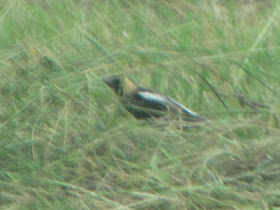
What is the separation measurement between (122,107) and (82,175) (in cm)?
44

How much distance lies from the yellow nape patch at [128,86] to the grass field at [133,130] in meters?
0.06

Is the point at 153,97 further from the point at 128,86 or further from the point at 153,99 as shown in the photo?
the point at 128,86

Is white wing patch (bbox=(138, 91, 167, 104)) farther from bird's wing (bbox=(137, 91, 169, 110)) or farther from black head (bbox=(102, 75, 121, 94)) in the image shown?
black head (bbox=(102, 75, 121, 94))

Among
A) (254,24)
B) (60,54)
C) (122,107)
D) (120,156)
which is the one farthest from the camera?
(254,24)

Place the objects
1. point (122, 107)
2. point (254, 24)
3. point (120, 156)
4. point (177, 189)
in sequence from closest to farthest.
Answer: point (177, 189), point (120, 156), point (122, 107), point (254, 24)

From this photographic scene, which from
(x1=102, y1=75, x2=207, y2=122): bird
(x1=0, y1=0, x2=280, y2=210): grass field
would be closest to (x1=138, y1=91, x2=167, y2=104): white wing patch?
(x1=102, y1=75, x2=207, y2=122): bird

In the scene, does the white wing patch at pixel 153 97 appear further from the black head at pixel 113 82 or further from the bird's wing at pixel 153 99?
the black head at pixel 113 82

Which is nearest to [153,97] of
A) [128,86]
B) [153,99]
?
[153,99]

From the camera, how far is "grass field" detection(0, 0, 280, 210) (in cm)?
300

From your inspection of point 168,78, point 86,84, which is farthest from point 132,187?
point 168,78

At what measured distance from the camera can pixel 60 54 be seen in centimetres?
389

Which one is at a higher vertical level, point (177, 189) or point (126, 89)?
point (126, 89)

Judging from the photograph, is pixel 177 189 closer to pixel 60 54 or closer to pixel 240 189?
pixel 240 189

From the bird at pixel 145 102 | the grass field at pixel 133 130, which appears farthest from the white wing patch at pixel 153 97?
the grass field at pixel 133 130
